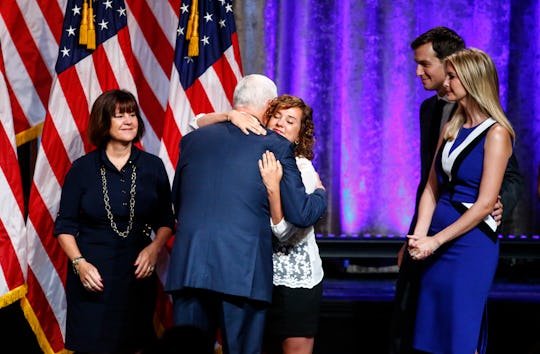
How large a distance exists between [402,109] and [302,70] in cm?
76

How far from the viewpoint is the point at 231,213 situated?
9.96 feet

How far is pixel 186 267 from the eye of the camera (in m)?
3.07

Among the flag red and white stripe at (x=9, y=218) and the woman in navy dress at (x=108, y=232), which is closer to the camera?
the woman in navy dress at (x=108, y=232)

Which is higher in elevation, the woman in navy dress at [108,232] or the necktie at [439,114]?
the necktie at [439,114]

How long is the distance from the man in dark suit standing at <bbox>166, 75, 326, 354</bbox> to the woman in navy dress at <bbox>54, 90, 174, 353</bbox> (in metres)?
0.65

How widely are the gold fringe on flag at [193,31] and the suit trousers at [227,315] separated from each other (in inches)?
70.5

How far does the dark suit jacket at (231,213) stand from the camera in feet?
9.97

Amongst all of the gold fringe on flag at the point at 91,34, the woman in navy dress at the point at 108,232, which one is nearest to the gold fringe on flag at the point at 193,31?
the gold fringe on flag at the point at 91,34

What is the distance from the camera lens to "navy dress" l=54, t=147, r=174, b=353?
3.69 meters

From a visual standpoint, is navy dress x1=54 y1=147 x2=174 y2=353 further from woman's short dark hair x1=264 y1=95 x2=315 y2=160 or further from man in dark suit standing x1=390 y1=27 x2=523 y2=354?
man in dark suit standing x1=390 y1=27 x2=523 y2=354

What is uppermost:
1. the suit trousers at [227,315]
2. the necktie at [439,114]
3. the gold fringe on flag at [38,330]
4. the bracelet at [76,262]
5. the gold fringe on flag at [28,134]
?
the necktie at [439,114]

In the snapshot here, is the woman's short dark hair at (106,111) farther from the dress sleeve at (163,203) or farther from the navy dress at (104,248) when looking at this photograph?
the dress sleeve at (163,203)

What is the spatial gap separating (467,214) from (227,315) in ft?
3.20

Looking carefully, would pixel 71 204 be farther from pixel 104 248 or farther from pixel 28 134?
pixel 28 134
